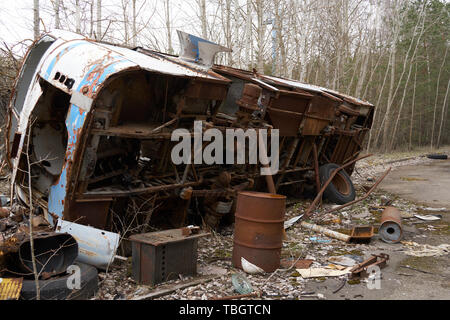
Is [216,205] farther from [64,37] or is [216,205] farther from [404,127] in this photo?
[404,127]

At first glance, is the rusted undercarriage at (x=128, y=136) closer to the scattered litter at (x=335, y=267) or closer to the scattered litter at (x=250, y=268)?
the scattered litter at (x=250, y=268)

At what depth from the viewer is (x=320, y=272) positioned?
5.45m

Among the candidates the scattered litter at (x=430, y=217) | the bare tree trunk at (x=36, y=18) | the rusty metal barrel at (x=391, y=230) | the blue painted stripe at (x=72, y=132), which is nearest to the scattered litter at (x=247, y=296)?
the blue painted stripe at (x=72, y=132)

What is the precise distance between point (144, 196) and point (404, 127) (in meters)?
33.5

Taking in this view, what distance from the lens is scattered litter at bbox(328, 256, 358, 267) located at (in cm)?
584

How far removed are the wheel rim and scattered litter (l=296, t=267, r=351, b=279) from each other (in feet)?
18.5

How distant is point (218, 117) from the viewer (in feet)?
24.2

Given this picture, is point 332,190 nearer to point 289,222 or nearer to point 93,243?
point 289,222

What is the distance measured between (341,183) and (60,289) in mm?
8671

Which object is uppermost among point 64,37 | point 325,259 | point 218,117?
point 64,37

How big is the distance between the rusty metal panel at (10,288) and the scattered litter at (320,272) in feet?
11.3

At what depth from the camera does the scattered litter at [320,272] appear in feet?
17.5

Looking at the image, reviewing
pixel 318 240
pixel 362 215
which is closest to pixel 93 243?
pixel 318 240


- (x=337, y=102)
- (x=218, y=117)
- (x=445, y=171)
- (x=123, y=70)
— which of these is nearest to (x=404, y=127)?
(x=445, y=171)
